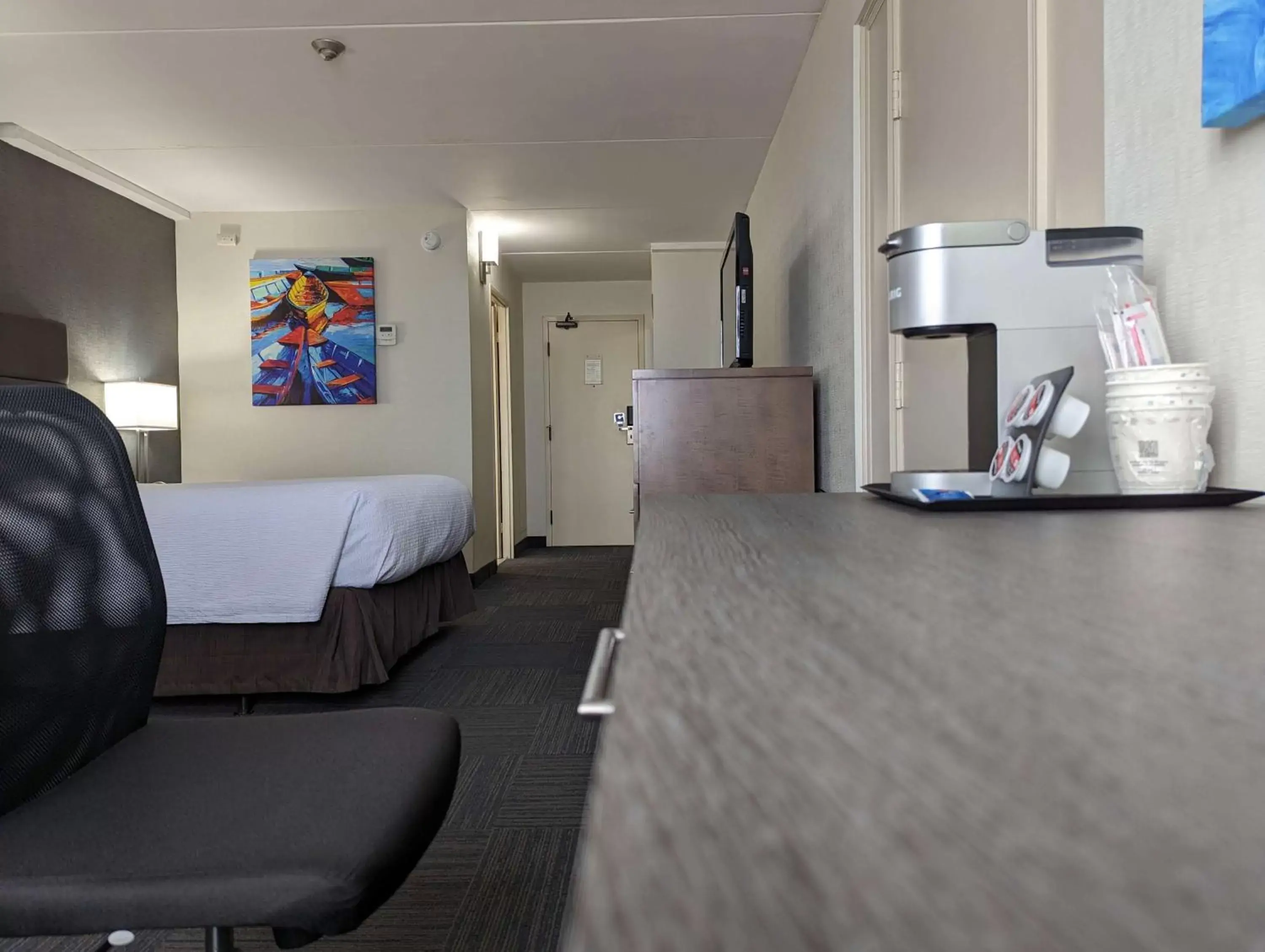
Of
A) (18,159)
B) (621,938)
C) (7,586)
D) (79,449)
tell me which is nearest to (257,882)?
(7,586)

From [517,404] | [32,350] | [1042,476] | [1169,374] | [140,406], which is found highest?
[32,350]

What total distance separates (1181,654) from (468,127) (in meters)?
3.92

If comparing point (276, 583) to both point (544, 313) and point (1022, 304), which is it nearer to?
point (1022, 304)

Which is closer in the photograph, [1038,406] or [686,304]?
[1038,406]

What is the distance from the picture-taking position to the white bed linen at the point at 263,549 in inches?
104

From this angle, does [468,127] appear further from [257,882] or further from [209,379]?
[257,882]

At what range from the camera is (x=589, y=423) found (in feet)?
24.6

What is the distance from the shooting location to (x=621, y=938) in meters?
0.14

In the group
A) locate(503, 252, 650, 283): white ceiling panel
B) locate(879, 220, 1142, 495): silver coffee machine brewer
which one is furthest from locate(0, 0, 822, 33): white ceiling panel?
locate(503, 252, 650, 283): white ceiling panel

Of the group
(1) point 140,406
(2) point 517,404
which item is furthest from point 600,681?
(2) point 517,404

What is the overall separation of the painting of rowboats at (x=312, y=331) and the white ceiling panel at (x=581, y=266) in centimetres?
151

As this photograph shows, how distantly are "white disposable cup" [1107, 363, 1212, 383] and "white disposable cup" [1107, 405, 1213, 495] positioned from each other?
3 centimetres

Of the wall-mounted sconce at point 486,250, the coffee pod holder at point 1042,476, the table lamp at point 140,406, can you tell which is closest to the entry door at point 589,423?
the wall-mounted sconce at point 486,250

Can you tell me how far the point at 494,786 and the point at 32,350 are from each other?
3.00 m
